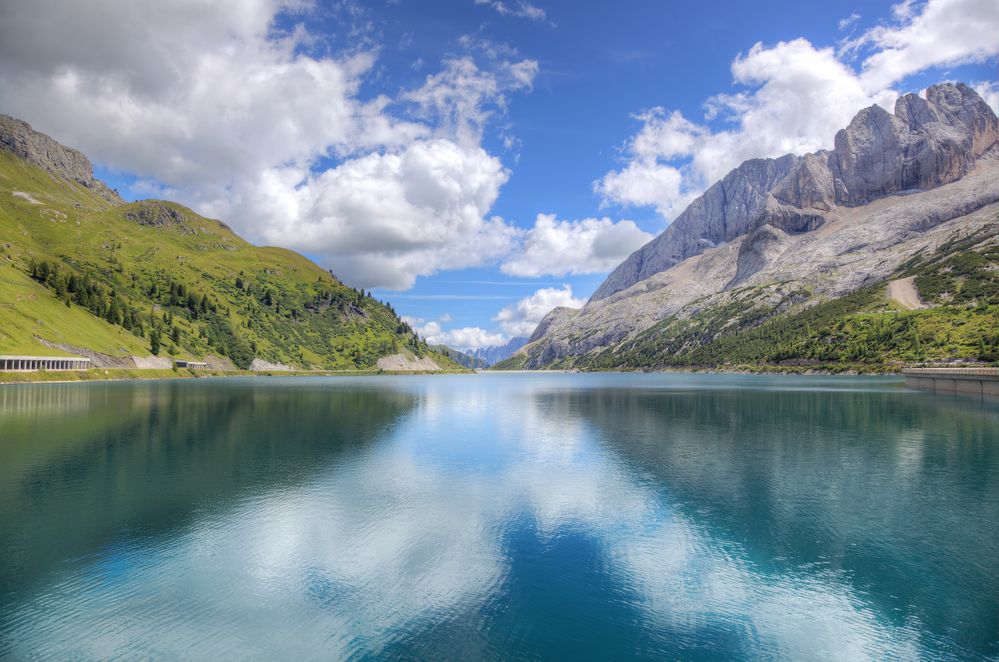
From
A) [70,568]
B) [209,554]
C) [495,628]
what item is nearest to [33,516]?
[70,568]

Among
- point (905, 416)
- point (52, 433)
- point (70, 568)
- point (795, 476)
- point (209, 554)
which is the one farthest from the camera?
point (905, 416)

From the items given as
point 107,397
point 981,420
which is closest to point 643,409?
point 981,420

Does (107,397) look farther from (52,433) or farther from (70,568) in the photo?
(70,568)

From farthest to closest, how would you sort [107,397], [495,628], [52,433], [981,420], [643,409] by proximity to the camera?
[107,397] < [643,409] < [981,420] < [52,433] < [495,628]

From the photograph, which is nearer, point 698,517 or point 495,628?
point 495,628

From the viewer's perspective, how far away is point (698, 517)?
1275 inches

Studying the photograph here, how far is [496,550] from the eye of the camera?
27.5m

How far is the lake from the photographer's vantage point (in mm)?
18656

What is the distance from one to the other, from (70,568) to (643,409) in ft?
297

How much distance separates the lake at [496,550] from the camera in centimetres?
1866

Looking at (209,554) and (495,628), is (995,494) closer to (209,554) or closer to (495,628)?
(495,628)

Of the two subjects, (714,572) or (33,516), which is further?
(33,516)

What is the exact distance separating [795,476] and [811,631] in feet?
87.5

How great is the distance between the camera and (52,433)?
59.8m
